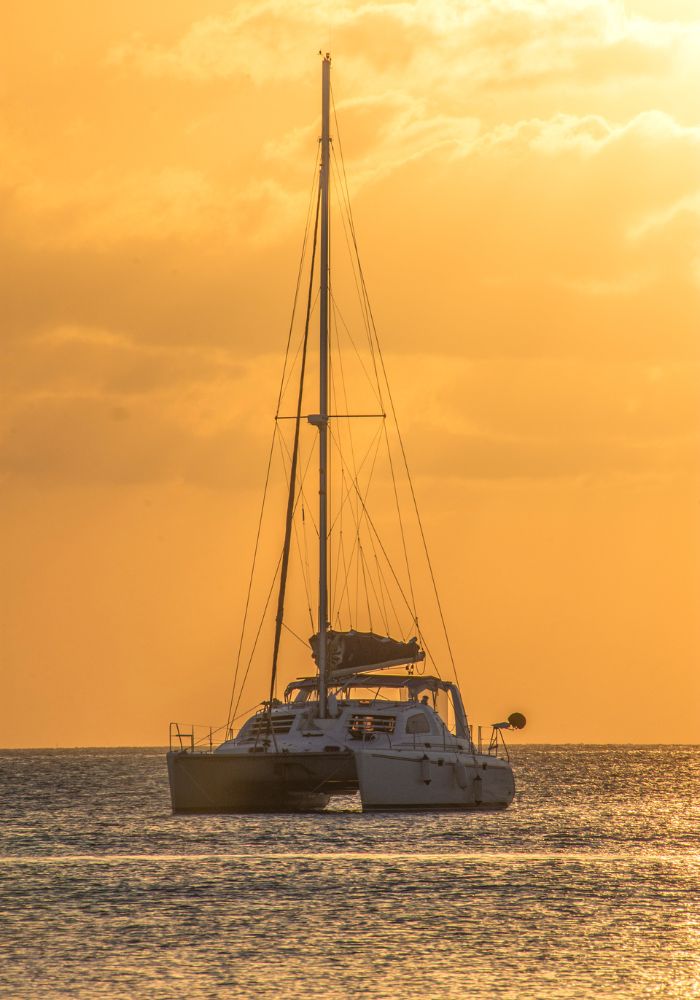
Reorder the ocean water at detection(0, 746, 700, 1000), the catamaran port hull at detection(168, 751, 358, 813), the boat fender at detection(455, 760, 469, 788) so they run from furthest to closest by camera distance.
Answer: the boat fender at detection(455, 760, 469, 788) → the catamaran port hull at detection(168, 751, 358, 813) → the ocean water at detection(0, 746, 700, 1000)

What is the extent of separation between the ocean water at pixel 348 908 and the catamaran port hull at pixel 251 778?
1.30 metres

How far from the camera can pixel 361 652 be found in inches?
2660

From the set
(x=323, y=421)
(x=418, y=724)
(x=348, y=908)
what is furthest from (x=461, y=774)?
(x=348, y=908)

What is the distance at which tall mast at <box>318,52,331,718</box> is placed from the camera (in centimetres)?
6669

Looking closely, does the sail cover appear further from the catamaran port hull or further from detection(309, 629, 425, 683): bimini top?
the catamaran port hull

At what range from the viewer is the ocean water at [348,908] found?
108 feet

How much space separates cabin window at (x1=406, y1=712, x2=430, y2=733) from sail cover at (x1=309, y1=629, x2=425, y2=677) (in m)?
2.88

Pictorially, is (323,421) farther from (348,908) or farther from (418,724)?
(348,908)

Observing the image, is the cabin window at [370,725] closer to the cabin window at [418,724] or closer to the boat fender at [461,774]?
the cabin window at [418,724]

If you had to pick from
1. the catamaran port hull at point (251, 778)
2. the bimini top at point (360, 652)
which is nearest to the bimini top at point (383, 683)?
the bimini top at point (360, 652)

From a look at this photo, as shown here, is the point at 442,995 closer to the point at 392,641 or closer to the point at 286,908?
the point at 286,908

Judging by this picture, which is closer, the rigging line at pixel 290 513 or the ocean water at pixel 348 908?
the ocean water at pixel 348 908

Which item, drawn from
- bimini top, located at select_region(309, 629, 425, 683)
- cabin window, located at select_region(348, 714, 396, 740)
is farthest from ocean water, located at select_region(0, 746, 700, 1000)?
bimini top, located at select_region(309, 629, 425, 683)

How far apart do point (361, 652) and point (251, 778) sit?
8522 millimetres
